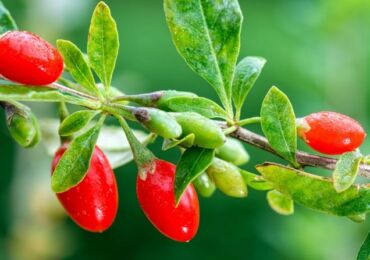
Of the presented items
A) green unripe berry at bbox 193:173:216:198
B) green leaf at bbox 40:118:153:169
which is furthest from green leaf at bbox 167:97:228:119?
green leaf at bbox 40:118:153:169

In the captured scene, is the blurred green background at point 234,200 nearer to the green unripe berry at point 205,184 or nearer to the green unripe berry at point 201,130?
the green unripe berry at point 205,184

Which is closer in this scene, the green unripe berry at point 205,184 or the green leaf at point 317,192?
the green leaf at point 317,192

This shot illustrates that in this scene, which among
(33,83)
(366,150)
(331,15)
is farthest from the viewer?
(331,15)

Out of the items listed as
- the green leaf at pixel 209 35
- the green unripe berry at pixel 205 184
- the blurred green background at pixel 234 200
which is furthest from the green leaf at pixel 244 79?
the blurred green background at pixel 234 200

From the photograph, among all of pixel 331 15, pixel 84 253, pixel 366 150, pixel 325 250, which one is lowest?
pixel 84 253

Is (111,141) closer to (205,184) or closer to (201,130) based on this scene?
(205,184)

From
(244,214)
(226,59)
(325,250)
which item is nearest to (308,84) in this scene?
(325,250)

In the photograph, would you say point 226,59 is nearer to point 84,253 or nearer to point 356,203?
point 356,203
